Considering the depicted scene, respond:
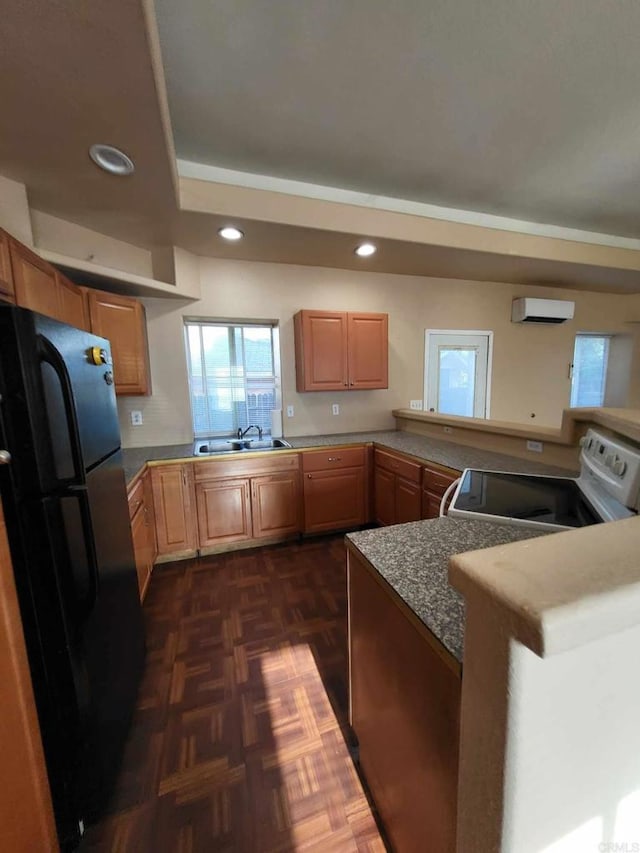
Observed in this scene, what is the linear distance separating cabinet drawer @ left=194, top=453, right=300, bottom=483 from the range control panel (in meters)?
1.96

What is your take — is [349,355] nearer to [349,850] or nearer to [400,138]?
[400,138]

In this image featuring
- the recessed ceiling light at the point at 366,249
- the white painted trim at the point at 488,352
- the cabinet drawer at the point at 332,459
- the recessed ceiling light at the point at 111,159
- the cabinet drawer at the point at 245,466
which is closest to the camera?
the recessed ceiling light at the point at 111,159

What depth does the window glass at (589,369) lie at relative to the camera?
4.64 m

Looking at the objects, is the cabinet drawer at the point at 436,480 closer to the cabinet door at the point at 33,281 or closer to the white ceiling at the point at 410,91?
the white ceiling at the point at 410,91

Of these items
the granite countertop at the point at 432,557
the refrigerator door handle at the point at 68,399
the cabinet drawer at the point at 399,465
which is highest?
the refrigerator door handle at the point at 68,399

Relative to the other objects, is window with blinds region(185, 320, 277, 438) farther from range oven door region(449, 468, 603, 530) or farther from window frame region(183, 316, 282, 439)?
range oven door region(449, 468, 603, 530)

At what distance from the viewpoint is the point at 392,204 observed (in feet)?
8.68

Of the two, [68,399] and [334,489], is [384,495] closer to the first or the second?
[334,489]

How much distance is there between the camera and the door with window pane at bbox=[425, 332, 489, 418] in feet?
12.6

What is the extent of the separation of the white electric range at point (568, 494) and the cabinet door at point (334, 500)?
1439 millimetres

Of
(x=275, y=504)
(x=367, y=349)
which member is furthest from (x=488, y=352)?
(x=275, y=504)

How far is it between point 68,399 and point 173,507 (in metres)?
1.74

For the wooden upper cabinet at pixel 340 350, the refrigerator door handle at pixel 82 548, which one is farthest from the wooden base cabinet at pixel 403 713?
the wooden upper cabinet at pixel 340 350

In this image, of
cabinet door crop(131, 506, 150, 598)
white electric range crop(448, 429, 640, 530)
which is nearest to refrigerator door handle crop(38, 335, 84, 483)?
cabinet door crop(131, 506, 150, 598)
